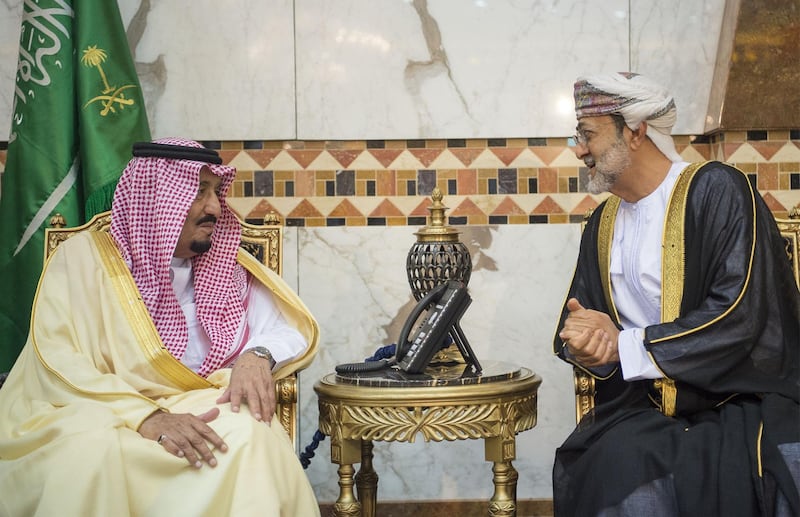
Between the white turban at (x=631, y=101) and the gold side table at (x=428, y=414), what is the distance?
39.6 inches

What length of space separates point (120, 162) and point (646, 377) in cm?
238

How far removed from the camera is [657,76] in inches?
191

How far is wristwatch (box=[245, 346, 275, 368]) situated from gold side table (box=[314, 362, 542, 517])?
8.1 inches

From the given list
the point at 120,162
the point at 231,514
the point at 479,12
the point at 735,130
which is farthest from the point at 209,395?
the point at 735,130

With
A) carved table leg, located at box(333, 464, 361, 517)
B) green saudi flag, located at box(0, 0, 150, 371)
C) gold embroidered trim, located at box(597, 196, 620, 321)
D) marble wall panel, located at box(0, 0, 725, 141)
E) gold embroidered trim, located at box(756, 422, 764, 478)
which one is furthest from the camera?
marble wall panel, located at box(0, 0, 725, 141)

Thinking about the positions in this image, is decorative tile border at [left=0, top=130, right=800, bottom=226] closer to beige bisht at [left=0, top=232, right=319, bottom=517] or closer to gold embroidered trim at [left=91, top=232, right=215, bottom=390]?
beige bisht at [left=0, top=232, right=319, bottom=517]

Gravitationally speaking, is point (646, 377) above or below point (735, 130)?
below

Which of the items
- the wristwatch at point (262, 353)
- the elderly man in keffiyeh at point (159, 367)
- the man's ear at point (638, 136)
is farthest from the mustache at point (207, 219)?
Result: the man's ear at point (638, 136)

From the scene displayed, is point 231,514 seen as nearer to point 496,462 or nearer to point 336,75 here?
point 496,462

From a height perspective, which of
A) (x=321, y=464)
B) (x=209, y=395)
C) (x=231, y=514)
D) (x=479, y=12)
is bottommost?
(x=321, y=464)

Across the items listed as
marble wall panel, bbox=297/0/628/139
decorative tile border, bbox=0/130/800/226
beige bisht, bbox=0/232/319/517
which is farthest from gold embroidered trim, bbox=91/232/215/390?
marble wall panel, bbox=297/0/628/139

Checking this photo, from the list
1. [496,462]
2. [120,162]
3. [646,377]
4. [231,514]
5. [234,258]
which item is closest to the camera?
[231,514]

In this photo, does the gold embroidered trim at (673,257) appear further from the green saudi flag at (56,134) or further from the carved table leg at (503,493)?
the green saudi flag at (56,134)

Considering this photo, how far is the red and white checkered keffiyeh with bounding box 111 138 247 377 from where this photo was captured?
3.75m
